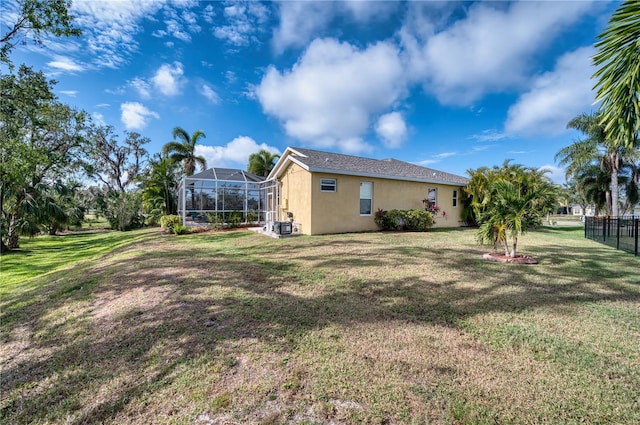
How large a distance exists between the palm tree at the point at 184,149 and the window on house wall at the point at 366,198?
19492 mm

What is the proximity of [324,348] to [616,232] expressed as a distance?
14157mm

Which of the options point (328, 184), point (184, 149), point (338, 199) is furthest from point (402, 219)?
point (184, 149)

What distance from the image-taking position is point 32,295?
5.59 metres

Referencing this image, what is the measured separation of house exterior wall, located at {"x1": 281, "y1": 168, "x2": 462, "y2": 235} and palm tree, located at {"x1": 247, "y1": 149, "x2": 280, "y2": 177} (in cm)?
1337

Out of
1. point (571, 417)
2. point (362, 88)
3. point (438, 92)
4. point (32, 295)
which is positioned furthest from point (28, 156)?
point (438, 92)

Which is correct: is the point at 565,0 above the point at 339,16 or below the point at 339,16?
below

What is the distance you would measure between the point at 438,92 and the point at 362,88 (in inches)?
200

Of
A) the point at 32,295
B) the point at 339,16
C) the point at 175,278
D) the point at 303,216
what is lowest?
the point at 32,295

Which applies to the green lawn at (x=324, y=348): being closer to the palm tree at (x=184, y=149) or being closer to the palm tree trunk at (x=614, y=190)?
the palm tree trunk at (x=614, y=190)

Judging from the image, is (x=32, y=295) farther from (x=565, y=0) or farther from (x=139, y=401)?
(x=565, y=0)

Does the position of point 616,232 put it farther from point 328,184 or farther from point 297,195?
point 297,195

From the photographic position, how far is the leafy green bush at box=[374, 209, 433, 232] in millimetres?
14594

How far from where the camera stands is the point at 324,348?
304cm

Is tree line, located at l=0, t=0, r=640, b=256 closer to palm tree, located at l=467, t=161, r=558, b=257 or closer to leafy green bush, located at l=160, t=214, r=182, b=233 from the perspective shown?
palm tree, located at l=467, t=161, r=558, b=257
